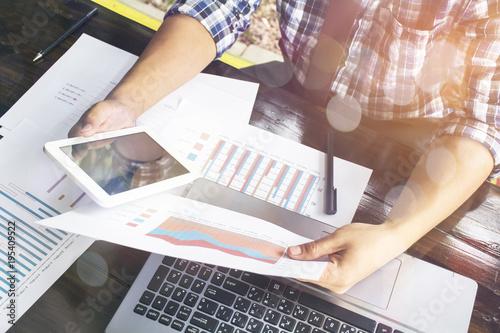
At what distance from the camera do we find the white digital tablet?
0.60 meters

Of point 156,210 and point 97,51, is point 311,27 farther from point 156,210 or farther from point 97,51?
point 156,210

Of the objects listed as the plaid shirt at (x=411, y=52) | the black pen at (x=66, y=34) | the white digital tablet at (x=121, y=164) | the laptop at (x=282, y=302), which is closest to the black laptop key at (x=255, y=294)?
the laptop at (x=282, y=302)

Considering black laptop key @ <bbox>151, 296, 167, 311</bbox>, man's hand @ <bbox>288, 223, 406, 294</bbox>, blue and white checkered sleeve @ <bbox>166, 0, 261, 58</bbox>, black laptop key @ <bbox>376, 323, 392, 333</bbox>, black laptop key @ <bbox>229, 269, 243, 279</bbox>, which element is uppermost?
blue and white checkered sleeve @ <bbox>166, 0, 261, 58</bbox>

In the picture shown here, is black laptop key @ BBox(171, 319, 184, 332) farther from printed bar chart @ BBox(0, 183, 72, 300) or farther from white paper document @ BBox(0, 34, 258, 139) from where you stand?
white paper document @ BBox(0, 34, 258, 139)

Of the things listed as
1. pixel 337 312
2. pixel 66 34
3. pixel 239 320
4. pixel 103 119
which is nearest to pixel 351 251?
pixel 337 312

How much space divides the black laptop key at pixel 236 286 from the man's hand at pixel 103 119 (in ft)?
1.13

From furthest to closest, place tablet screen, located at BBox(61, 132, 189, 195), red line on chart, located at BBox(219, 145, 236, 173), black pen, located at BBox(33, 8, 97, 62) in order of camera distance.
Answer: black pen, located at BBox(33, 8, 97, 62), red line on chart, located at BBox(219, 145, 236, 173), tablet screen, located at BBox(61, 132, 189, 195)

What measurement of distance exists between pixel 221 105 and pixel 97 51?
0.32 meters

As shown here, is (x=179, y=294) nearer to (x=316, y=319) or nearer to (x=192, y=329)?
(x=192, y=329)

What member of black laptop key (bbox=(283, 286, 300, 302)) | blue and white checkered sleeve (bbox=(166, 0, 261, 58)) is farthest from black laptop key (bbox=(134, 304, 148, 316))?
blue and white checkered sleeve (bbox=(166, 0, 261, 58))

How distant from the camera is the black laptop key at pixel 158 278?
59 cm

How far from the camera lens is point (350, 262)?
617 mm

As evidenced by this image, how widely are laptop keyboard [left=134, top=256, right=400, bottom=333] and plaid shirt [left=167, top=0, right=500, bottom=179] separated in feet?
1.58

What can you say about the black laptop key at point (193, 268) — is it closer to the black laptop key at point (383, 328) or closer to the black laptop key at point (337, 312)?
the black laptop key at point (337, 312)
